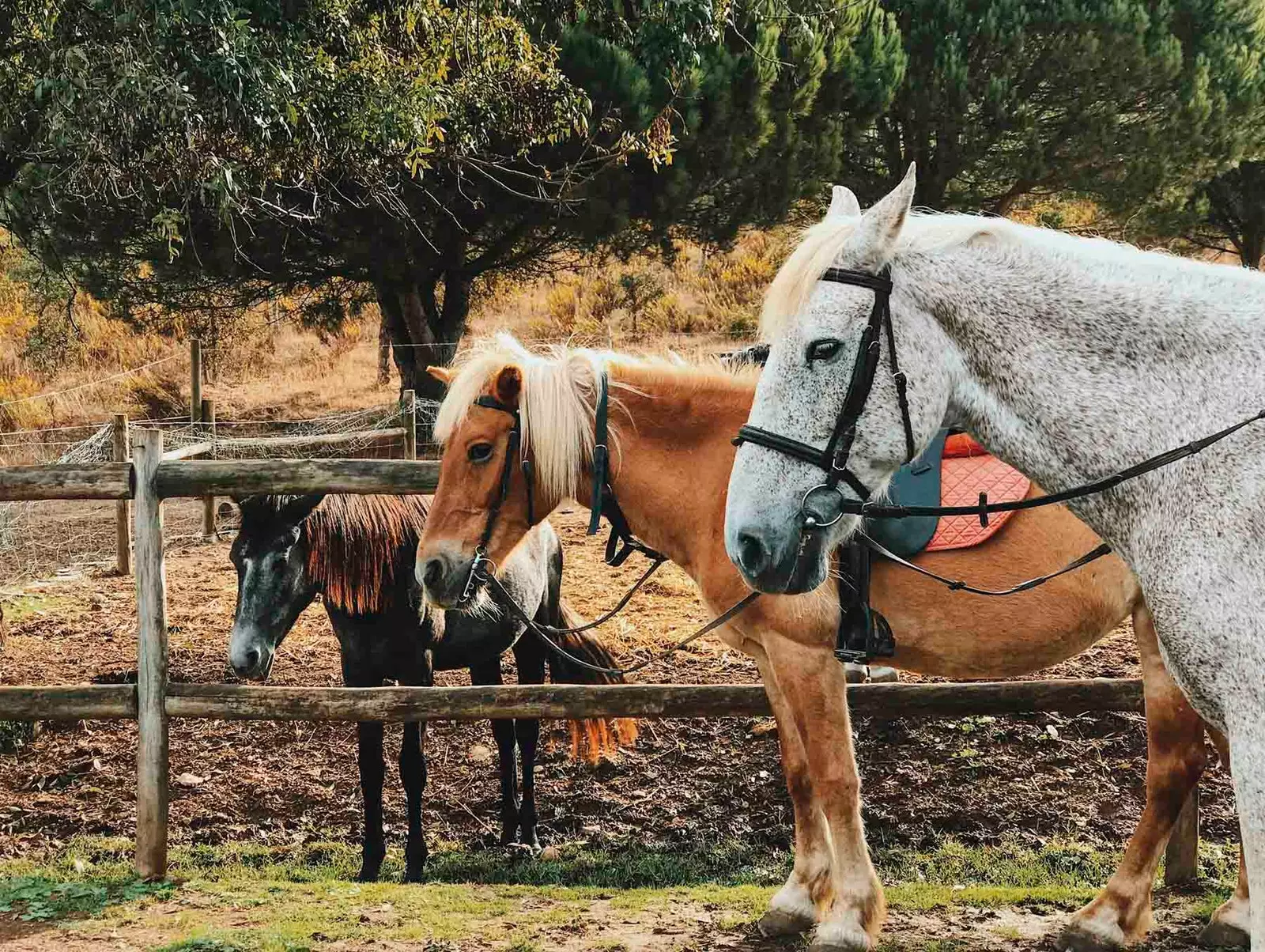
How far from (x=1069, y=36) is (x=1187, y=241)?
31.6 ft

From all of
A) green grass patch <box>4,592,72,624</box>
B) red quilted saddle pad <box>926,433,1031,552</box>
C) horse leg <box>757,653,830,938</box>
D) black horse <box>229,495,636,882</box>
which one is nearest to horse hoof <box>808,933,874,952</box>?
horse leg <box>757,653,830,938</box>

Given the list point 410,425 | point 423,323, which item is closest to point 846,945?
point 410,425

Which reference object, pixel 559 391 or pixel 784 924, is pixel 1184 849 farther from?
pixel 559 391

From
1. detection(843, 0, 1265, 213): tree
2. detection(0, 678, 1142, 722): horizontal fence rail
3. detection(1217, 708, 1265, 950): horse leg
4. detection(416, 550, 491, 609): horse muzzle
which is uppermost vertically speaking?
detection(843, 0, 1265, 213): tree

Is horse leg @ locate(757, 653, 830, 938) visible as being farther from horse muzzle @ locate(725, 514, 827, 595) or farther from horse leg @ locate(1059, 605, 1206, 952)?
horse muzzle @ locate(725, 514, 827, 595)

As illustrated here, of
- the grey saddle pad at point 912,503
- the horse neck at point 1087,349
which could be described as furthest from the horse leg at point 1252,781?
the grey saddle pad at point 912,503

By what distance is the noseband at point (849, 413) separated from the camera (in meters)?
2.22

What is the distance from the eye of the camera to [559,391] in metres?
3.55

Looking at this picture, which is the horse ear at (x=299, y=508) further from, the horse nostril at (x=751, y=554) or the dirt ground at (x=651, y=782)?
the horse nostril at (x=751, y=554)

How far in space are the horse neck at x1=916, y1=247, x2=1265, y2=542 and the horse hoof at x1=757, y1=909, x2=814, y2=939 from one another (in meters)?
2.00

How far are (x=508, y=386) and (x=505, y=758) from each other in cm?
221

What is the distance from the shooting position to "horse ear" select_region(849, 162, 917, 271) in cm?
219

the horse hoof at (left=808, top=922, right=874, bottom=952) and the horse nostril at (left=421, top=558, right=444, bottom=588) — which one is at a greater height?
the horse nostril at (left=421, top=558, right=444, bottom=588)

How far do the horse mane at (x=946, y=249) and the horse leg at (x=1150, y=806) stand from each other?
1474mm
